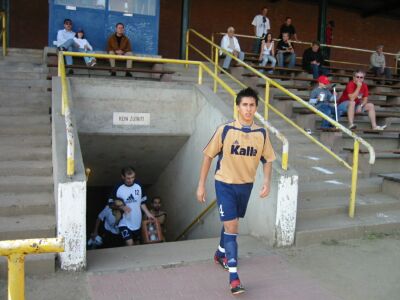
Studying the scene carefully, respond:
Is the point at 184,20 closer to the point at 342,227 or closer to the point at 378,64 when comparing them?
the point at 378,64

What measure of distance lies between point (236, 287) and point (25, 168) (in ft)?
10.9

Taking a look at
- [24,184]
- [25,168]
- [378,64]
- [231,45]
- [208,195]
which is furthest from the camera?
[378,64]

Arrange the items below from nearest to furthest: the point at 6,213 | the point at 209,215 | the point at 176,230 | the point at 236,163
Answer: the point at 236,163 < the point at 6,213 < the point at 209,215 < the point at 176,230

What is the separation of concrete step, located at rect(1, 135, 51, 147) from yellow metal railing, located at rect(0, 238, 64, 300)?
428 centimetres

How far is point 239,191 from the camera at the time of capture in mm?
3945

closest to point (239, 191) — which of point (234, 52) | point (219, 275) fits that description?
point (219, 275)

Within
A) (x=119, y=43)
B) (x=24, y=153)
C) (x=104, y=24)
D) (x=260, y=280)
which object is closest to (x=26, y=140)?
(x=24, y=153)

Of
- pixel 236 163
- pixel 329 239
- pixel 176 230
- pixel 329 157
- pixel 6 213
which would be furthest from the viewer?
pixel 176 230

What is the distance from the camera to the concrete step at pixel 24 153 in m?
5.91

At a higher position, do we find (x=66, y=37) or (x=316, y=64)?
(x=66, y=37)

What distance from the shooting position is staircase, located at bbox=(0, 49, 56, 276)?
14.7ft

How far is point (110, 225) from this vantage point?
20.2ft

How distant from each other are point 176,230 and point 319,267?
441 cm

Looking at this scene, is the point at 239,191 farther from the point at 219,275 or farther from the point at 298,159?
the point at 298,159
